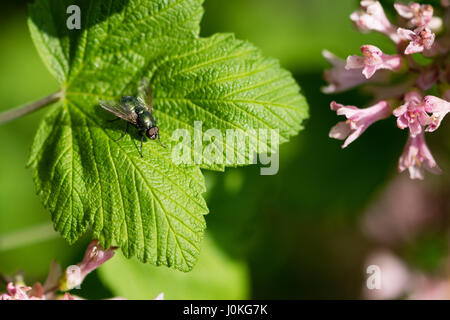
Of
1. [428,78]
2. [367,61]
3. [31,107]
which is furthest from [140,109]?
[428,78]

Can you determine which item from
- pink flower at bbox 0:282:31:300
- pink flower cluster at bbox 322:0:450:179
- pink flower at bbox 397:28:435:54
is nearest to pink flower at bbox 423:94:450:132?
pink flower cluster at bbox 322:0:450:179

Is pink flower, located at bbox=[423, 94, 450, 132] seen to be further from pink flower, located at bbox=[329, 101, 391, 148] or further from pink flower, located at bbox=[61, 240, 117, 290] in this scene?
pink flower, located at bbox=[61, 240, 117, 290]

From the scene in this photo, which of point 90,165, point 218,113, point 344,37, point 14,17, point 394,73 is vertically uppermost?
point 14,17

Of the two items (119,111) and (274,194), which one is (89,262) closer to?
(119,111)

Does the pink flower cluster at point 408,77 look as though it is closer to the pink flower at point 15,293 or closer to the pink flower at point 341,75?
the pink flower at point 341,75

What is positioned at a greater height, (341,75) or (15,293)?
(341,75)
